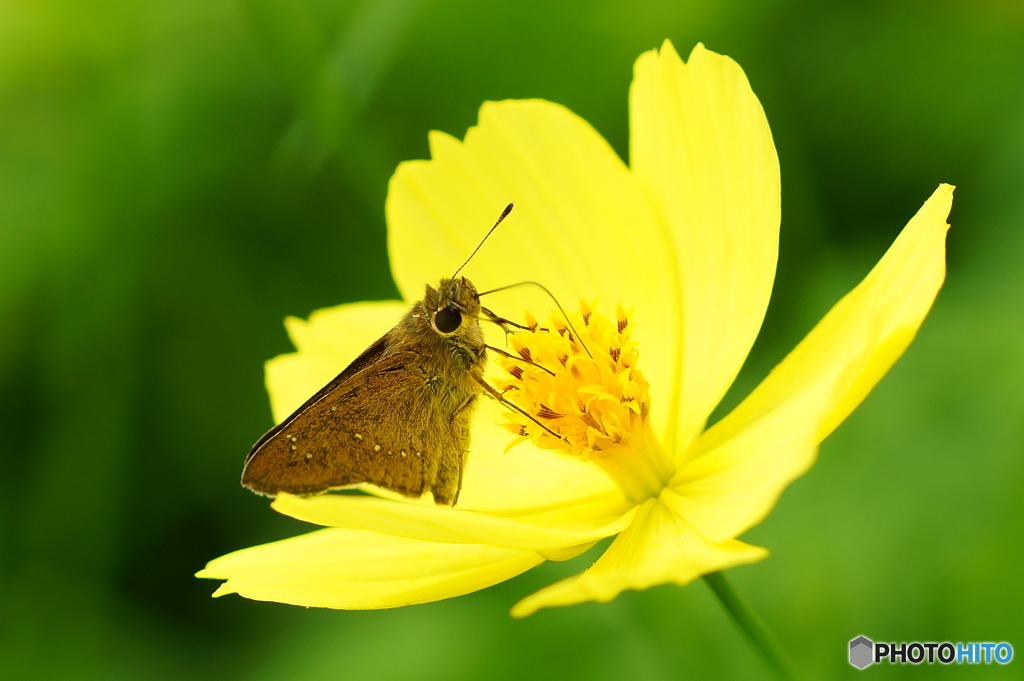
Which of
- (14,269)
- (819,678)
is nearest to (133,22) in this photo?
(14,269)

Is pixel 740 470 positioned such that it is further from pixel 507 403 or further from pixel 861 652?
pixel 861 652

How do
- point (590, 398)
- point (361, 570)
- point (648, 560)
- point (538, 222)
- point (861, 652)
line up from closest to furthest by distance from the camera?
point (648, 560)
point (361, 570)
point (590, 398)
point (861, 652)
point (538, 222)

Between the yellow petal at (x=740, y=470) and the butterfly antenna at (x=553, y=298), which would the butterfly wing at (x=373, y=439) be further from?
the yellow petal at (x=740, y=470)

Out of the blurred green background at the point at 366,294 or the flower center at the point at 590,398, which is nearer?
the flower center at the point at 590,398

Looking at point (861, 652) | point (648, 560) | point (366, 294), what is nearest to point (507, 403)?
point (648, 560)

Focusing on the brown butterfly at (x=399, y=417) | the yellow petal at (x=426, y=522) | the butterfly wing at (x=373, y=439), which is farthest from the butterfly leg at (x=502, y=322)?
the yellow petal at (x=426, y=522)

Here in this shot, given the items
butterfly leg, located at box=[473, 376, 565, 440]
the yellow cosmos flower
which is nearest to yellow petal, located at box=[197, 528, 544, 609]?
the yellow cosmos flower

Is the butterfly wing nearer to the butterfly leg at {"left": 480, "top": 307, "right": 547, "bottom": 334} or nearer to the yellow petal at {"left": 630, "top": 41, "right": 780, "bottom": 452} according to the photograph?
the butterfly leg at {"left": 480, "top": 307, "right": 547, "bottom": 334}
